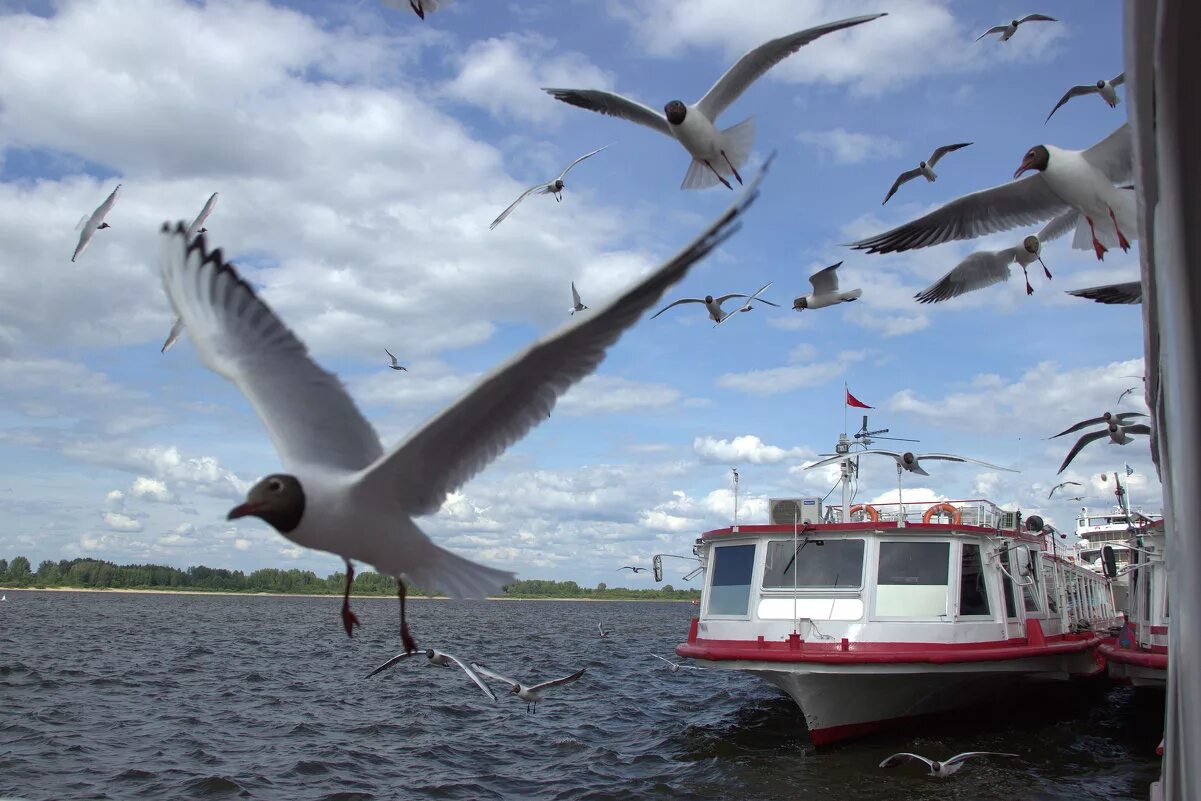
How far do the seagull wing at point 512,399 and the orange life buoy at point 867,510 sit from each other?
36.4 feet

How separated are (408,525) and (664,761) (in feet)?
34.4

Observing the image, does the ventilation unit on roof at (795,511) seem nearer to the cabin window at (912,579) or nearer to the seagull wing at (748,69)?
the cabin window at (912,579)

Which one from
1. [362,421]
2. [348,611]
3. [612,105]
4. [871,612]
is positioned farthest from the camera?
[871,612]

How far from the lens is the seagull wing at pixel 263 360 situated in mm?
Result: 3338

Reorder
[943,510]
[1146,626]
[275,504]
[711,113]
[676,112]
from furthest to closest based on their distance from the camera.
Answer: [1146,626], [943,510], [711,113], [676,112], [275,504]

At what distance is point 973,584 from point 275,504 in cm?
1240

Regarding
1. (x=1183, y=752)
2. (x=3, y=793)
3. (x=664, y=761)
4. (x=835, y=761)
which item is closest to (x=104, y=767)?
(x=3, y=793)

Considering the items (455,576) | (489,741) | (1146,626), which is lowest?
(489,741)

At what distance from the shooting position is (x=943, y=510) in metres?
13.6

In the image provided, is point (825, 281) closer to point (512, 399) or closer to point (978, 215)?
point (978, 215)

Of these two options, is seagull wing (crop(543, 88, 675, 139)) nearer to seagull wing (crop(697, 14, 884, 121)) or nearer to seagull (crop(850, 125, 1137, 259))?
seagull wing (crop(697, 14, 884, 121))

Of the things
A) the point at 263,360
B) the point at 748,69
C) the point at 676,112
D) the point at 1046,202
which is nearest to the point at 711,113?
the point at 748,69

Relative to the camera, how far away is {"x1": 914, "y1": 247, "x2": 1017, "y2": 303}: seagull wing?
8.30 meters

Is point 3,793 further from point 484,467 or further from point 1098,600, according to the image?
point 1098,600
